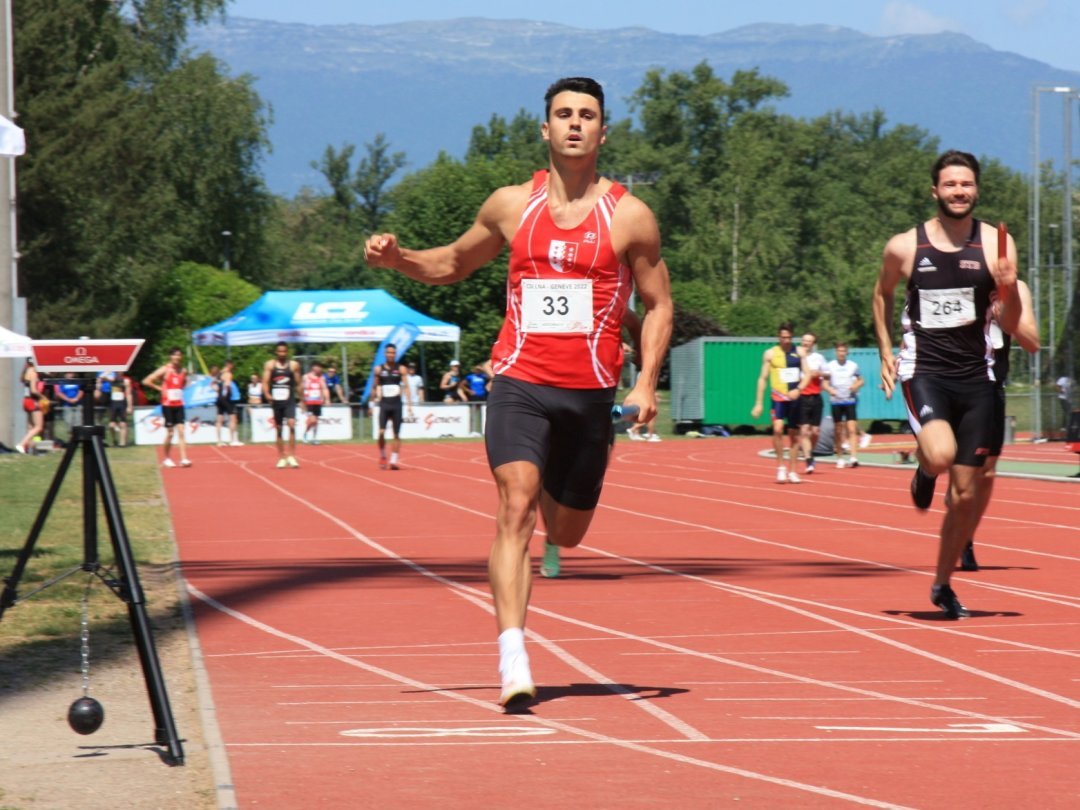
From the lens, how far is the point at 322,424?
132 ft

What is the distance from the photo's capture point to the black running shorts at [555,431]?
6.35m

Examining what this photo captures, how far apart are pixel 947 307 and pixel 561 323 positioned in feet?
10.3

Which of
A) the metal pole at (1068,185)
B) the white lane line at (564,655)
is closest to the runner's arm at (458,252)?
the white lane line at (564,655)

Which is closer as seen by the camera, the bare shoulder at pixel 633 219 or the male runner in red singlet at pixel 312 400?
the bare shoulder at pixel 633 219

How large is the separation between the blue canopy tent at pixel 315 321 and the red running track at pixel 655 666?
25.2 meters

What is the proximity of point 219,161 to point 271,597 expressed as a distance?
177 ft

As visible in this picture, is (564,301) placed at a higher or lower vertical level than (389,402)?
higher

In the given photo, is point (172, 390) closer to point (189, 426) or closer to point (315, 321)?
point (189, 426)

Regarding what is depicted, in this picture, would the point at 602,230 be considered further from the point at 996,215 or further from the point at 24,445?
the point at 996,215

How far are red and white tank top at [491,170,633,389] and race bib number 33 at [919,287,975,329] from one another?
2.90m

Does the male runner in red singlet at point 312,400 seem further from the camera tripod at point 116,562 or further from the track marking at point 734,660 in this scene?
the camera tripod at point 116,562

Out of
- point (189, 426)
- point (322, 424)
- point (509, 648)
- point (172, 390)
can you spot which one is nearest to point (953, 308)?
point (509, 648)

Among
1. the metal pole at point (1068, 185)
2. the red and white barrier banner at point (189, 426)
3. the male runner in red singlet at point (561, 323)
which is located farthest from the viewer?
the red and white barrier banner at point (189, 426)

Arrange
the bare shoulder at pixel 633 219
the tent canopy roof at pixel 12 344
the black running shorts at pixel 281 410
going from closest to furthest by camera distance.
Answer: the bare shoulder at pixel 633 219, the tent canopy roof at pixel 12 344, the black running shorts at pixel 281 410
